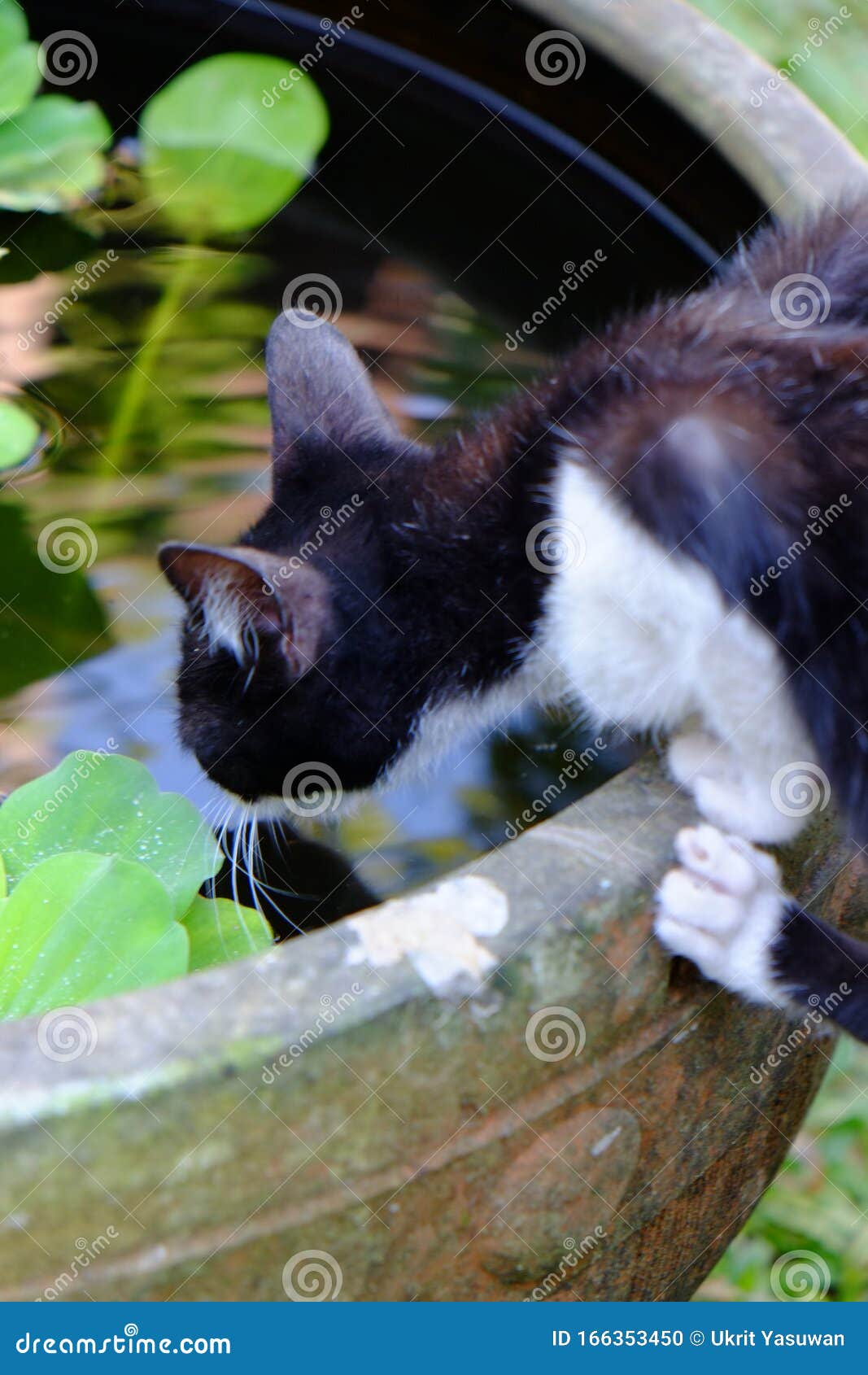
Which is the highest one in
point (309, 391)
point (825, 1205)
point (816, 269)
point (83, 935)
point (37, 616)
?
point (816, 269)

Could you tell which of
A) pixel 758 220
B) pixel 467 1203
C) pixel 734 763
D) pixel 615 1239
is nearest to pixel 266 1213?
pixel 467 1203

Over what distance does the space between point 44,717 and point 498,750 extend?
0.54 metres

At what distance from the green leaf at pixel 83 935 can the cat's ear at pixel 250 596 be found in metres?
0.25

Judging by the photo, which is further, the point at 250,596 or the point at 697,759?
the point at 250,596

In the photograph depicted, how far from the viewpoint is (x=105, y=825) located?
1279 mm

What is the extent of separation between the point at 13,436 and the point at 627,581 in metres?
0.92

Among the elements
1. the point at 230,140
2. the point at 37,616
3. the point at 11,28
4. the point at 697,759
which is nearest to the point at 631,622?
the point at 697,759

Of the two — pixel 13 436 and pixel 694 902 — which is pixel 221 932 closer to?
pixel 694 902

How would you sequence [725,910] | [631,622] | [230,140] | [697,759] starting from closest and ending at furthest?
[725,910] < [697,759] < [631,622] < [230,140]

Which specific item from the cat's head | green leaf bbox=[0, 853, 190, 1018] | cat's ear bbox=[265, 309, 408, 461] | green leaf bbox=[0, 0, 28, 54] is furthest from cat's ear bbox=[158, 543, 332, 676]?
green leaf bbox=[0, 0, 28, 54]

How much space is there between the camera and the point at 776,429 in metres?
1.09

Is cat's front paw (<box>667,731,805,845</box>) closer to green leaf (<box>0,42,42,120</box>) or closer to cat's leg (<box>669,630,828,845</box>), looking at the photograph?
cat's leg (<box>669,630,828,845</box>)

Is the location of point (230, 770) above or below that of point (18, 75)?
below

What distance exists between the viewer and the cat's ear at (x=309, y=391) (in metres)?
1.40
